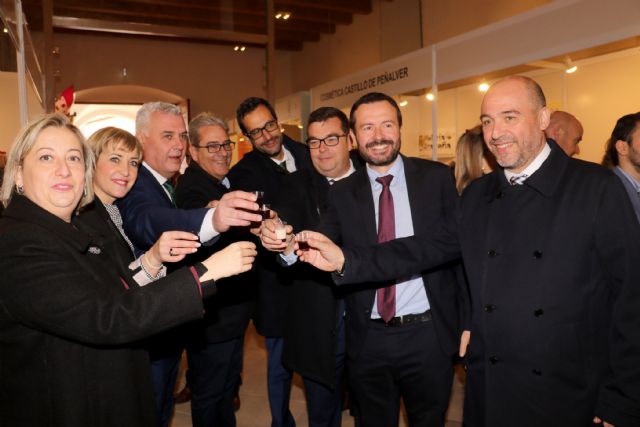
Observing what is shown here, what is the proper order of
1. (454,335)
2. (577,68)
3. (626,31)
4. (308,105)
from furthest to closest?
(308,105)
(577,68)
(626,31)
(454,335)

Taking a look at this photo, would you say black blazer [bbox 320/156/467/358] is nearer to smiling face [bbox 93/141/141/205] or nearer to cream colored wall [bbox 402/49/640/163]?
smiling face [bbox 93/141/141/205]

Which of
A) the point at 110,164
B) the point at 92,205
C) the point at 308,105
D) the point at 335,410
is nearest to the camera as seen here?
the point at 92,205

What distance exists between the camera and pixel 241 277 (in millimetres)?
3148

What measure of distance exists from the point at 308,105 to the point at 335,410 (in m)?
7.23

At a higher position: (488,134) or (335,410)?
(488,134)

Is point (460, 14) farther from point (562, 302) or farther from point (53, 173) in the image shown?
point (53, 173)

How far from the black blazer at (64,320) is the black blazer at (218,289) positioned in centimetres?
125

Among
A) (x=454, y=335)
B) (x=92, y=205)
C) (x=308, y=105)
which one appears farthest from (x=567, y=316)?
(x=308, y=105)

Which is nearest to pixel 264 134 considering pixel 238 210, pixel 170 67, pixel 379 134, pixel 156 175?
pixel 156 175

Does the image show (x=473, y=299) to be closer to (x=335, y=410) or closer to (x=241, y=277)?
(x=335, y=410)

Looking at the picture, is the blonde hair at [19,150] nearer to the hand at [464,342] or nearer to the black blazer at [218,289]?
the black blazer at [218,289]

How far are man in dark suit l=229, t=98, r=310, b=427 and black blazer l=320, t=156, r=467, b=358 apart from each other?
2.62ft

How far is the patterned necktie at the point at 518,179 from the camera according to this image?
2.13m

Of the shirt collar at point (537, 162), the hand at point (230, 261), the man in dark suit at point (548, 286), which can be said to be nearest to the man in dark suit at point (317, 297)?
the hand at point (230, 261)
